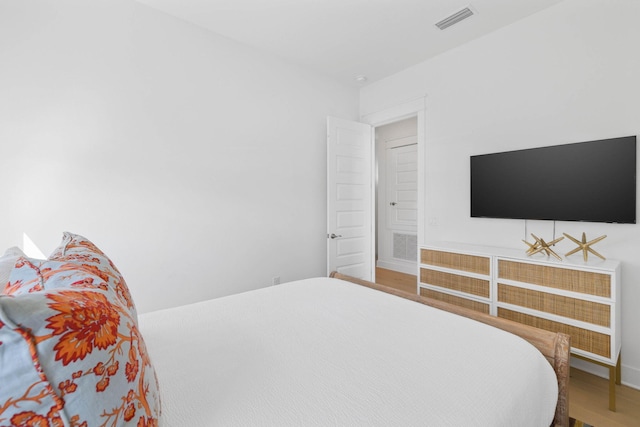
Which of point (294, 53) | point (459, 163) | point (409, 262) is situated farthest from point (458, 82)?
point (409, 262)

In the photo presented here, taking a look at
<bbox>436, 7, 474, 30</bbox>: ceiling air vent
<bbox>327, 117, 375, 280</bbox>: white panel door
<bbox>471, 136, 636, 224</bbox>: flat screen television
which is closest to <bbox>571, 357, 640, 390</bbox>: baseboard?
<bbox>471, 136, 636, 224</bbox>: flat screen television

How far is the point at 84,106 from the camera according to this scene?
7.38 feet

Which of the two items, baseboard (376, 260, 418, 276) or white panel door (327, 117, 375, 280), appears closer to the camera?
white panel door (327, 117, 375, 280)

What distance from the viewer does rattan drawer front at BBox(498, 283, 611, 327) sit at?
1948mm

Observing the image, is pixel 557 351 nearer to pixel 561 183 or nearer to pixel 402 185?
pixel 561 183

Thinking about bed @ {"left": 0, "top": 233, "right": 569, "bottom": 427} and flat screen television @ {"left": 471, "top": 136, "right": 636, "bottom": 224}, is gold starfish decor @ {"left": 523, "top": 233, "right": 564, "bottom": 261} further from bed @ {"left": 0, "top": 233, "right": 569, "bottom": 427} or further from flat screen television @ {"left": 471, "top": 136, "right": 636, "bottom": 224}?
bed @ {"left": 0, "top": 233, "right": 569, "bottom": 427}

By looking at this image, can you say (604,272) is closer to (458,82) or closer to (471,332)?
(471,332)

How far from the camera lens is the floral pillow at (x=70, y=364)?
439 millimetres

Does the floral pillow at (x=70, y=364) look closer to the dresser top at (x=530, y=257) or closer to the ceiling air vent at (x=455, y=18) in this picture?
the dresser top at (x=530, y=257)

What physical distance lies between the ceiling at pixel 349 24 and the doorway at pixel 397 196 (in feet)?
6.38

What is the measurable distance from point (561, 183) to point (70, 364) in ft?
10.00

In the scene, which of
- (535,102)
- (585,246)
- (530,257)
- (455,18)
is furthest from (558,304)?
(455,18)

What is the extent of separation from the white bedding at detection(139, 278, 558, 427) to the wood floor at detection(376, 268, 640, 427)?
1.16 m

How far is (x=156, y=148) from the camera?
2.55 meters
